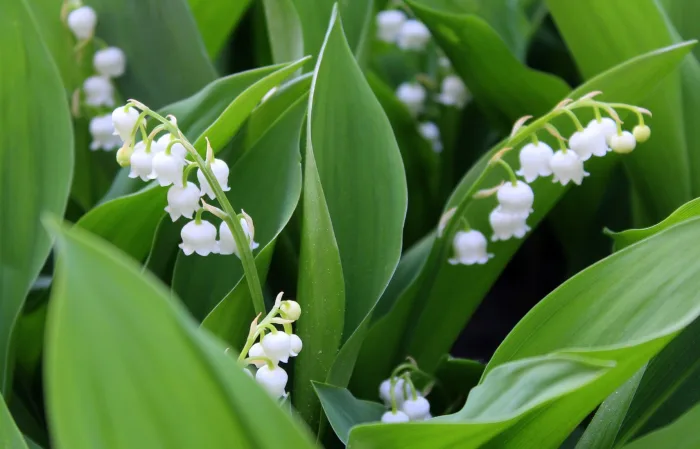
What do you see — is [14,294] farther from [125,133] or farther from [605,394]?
[605,394]

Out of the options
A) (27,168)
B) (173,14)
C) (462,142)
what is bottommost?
(462,142)

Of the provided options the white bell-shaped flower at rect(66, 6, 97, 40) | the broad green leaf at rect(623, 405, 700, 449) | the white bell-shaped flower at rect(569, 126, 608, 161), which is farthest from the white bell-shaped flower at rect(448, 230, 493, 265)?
the white bell-shaped flower at rect(66, 6, 97, 40)

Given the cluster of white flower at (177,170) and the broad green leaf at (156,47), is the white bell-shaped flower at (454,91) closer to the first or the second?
the broad green leaf at (156,47)

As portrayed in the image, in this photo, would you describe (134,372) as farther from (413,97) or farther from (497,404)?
(413,97)

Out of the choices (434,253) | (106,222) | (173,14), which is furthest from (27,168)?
(434,253)

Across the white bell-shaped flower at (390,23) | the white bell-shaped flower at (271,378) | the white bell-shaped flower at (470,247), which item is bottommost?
the white bell-shaped flower at (470,247)

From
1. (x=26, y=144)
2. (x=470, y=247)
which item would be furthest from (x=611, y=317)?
(x=26, y=144)

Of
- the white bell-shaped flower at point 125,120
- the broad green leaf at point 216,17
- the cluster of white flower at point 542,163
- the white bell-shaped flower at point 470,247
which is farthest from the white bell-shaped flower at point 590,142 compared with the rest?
the broad green leaf at point 216,17
